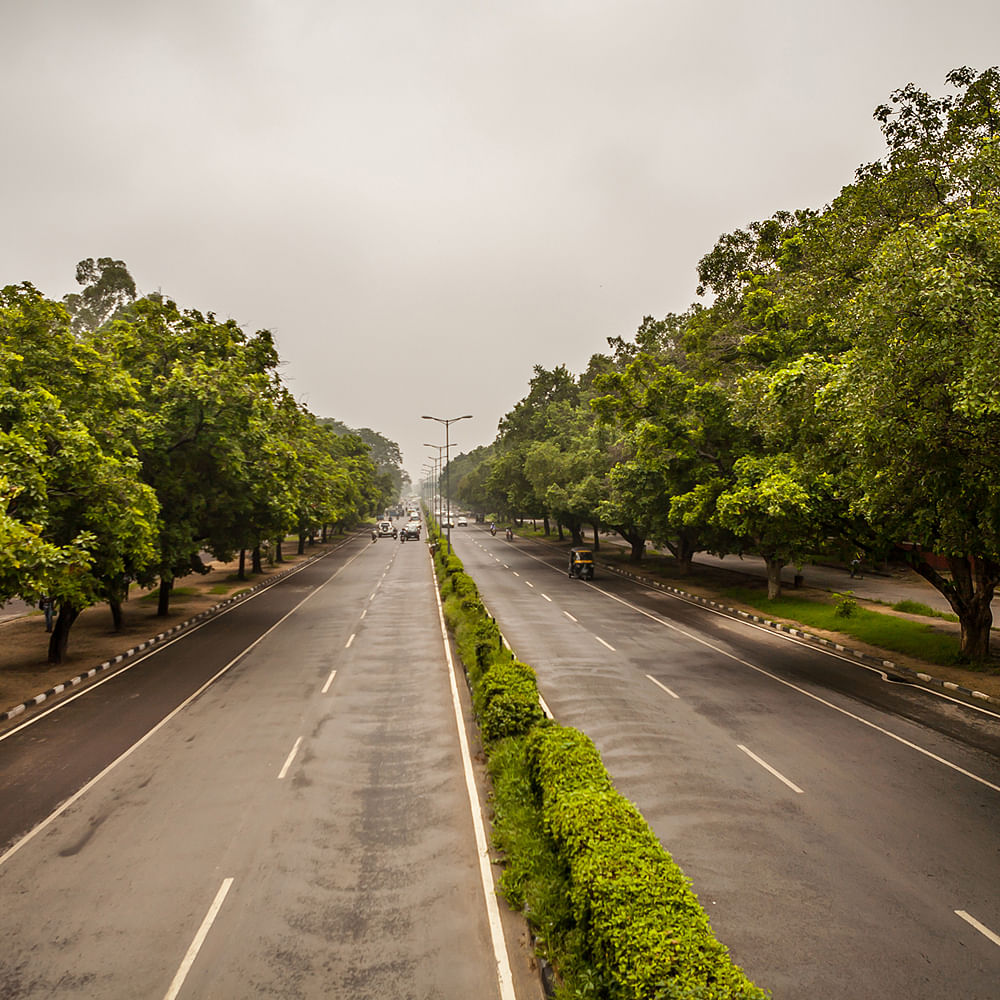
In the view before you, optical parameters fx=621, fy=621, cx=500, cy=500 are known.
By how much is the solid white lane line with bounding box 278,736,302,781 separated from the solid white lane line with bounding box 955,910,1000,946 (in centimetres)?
982

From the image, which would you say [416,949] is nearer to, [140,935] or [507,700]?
[140,935]

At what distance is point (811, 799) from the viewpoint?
9891mm

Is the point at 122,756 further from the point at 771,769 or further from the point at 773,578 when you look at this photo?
the point at 773,578

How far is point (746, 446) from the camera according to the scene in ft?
84.4

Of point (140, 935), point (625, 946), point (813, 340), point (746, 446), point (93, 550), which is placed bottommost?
point (140, 935)

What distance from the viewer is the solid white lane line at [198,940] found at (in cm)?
618

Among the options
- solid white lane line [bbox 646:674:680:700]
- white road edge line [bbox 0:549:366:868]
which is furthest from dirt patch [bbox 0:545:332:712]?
solid white lane line [bbox 646:674:680:700]

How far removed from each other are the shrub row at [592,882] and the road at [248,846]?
1.83ft

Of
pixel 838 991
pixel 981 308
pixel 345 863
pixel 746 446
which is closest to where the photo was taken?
pixel 838 991

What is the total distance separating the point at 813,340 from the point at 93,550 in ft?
75.5

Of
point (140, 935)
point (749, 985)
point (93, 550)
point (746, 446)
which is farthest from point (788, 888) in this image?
point (746, 446)

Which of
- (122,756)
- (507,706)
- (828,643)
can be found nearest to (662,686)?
(507,706)

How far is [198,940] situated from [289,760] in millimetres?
4760

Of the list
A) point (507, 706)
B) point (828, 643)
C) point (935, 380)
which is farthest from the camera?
point (828, 643)
